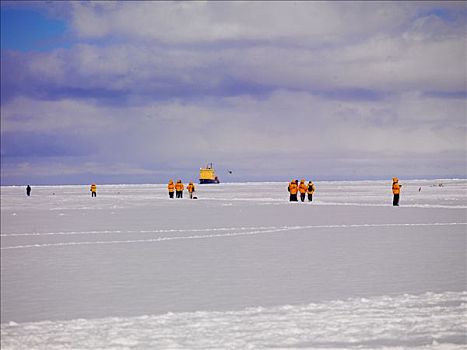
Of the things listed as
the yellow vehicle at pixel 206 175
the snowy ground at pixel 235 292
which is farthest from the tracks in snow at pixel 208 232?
the yellow vehicle at pixel 206 175

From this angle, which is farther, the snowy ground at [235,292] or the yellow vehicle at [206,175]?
the yellow vehicle at [206,175]

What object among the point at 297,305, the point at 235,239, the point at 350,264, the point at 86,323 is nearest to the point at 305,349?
the point at 297,305

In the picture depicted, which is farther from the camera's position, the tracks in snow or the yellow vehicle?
the yellow vehicle

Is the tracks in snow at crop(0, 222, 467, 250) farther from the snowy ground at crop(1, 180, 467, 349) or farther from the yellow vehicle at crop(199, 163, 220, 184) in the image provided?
the yellow vehicle at crop(199, 163, 220, 184)

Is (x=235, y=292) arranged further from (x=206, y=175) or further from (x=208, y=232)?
(x=206, y=175)

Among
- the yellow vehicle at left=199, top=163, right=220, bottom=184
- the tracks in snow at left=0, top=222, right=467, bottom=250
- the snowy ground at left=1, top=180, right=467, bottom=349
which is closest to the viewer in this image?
the snowy ground at left=1, top=180, right=467, bottom=349

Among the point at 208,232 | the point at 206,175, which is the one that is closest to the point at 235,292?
the point at 208,232

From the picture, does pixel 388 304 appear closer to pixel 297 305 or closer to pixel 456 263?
pixel 297 305

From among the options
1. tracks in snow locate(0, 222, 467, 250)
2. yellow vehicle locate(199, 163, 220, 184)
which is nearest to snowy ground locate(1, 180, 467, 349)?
tracks in snow locate(0, 222, 467, 250)

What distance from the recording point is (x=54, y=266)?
945 centimetres

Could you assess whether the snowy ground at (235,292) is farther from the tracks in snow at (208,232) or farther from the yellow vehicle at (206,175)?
the yellow vehicle at (206,175)

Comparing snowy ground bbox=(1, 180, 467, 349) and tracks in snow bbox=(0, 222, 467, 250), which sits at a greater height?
tracks in snow bbox=(0, 222, 467, 250)

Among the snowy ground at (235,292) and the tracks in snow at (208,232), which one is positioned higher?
the tracks in snow at (208,232)

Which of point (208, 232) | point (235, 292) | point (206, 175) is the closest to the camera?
point (235, 292)
